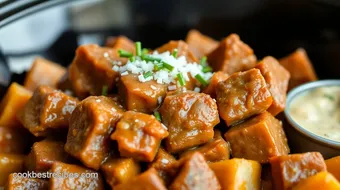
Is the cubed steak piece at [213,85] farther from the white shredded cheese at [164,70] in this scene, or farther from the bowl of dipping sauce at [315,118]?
the bowl of dipping sauce at [315,118]

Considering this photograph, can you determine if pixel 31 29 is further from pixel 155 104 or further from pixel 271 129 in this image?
pixel 271 129

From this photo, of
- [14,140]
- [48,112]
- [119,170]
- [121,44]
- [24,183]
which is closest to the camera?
[119,170]

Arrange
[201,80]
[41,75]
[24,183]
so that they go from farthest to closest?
[41,75] < [201,80] < [24,183]

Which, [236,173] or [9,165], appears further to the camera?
[9,165]

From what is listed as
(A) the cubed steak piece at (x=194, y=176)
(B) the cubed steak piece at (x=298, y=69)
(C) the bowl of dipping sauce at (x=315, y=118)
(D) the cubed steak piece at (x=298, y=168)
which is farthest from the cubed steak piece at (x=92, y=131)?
(B) the cubed steak piece at (x=298, y=69)

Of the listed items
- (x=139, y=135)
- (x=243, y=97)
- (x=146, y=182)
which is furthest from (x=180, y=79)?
(x=146, y=182)

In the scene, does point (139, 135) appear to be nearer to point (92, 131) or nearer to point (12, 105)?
point (92, 131)

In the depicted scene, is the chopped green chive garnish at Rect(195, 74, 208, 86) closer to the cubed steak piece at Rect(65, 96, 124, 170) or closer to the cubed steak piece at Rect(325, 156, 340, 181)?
the cubed steak piece at Rect(65, 96, 124, 170)

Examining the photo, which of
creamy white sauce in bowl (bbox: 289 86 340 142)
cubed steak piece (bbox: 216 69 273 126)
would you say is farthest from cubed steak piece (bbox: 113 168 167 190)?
creamy white sauce in bowl (bbox: 289 86 340 142)
